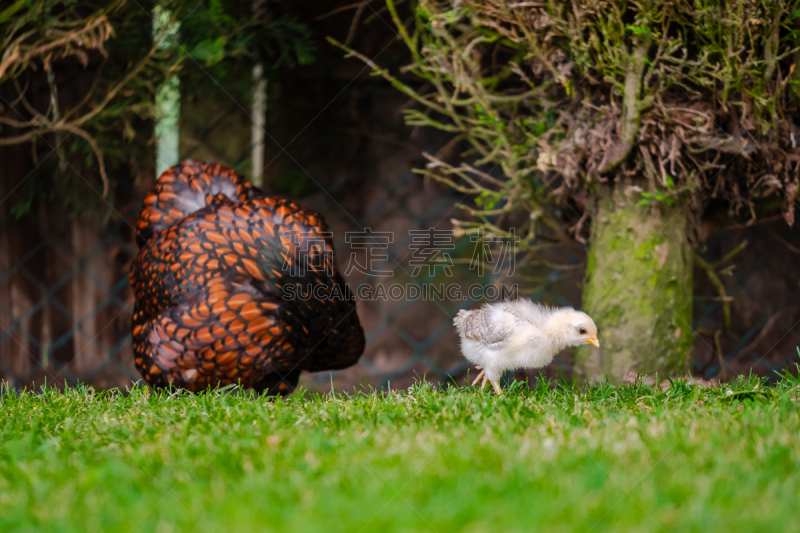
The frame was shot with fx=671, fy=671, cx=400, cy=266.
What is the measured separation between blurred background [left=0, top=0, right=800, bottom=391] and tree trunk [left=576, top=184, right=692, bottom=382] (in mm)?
725

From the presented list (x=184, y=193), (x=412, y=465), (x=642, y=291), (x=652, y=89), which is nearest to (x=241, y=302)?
(x=184, y=193)

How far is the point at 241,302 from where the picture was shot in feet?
7.99

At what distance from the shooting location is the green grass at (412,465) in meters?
1.14

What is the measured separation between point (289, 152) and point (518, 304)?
1.72 metres

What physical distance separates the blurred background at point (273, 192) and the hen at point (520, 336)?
1.05 metres

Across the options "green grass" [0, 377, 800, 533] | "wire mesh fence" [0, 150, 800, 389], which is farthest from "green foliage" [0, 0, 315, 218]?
"green grass" [0, 377, 800, 533]

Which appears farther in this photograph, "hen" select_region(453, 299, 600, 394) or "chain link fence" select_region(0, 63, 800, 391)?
"chain link fence" select_region(0, 63, 800, 391)

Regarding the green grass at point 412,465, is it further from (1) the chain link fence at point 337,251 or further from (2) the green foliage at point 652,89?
(1) the chain link fence at point 337,251

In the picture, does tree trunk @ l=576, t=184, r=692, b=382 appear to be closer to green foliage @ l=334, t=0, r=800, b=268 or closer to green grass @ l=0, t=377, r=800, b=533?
green foliage @ l=334, t=0, r=800, b=268

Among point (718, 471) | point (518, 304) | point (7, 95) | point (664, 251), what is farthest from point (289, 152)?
point (718, 471)

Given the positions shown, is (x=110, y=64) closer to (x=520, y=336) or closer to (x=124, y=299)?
(x=124, y=299)

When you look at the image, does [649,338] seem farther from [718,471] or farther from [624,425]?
[718,471]

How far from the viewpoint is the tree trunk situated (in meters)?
2.62

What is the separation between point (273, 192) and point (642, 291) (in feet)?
6.60
